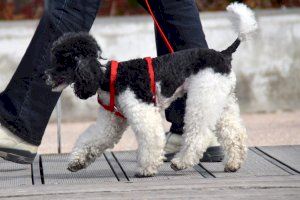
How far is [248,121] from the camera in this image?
29.4 feet

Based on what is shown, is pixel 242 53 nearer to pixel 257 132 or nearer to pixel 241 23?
pixel 257 132

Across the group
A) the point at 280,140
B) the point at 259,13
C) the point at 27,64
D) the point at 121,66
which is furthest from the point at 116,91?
the point at 259,13

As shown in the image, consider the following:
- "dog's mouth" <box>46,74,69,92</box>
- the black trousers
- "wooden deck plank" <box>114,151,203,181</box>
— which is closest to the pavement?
"wooden deck plank" <box>114,151,203,181</box>

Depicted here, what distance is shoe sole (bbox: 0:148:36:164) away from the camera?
223 inches

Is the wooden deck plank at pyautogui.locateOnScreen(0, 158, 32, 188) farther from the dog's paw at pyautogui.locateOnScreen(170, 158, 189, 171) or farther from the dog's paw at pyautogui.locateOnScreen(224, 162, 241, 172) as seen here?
the dog's paw at pyautogui.locateOnScreen(224, 162, 241, 172)

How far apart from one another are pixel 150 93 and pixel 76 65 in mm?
418

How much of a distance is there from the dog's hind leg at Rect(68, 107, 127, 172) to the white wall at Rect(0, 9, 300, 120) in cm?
364

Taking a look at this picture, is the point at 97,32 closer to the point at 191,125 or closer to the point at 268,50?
the point at 268,50

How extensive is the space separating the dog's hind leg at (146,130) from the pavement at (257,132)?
2.12 meters

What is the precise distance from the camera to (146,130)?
530 centimetres

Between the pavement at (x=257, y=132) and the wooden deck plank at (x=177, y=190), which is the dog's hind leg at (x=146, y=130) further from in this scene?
the pavement at (x=257, y=132)

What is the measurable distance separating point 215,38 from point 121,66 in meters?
3.97

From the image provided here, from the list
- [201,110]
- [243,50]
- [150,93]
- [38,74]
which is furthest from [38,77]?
[243,50]

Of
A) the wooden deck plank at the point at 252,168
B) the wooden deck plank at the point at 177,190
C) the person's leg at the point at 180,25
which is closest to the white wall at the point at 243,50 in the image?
the person's leg at the point at 180,25
